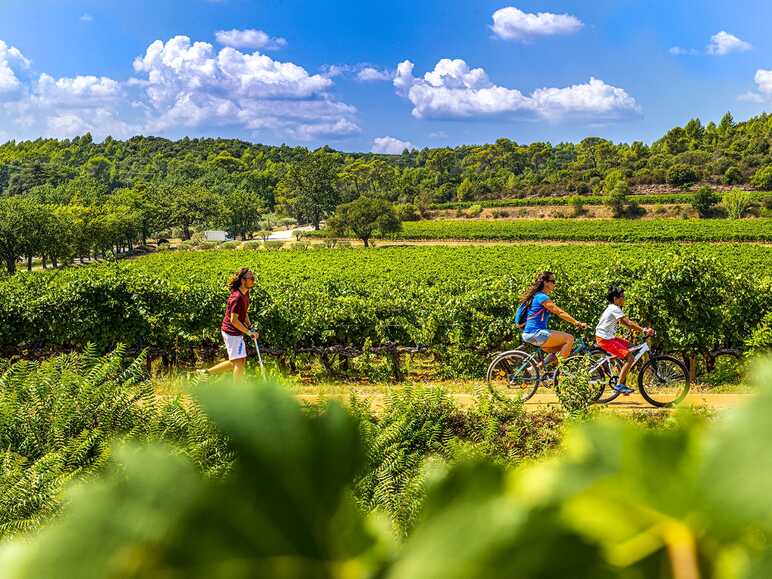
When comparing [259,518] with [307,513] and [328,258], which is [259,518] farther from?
[328,258]

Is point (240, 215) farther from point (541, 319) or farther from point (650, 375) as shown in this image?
point (650, 375)

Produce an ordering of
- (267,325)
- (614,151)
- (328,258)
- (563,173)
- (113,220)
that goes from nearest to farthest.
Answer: (267,325), (328,258), (113,220), (563,173), (614,151)

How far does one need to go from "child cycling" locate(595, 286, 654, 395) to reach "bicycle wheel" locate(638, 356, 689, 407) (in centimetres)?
28

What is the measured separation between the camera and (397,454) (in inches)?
169

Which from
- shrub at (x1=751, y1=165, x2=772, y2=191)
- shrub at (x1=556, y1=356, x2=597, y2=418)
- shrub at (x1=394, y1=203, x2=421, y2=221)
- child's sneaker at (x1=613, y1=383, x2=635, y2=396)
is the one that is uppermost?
shrub at (x1=751, y1=165, x2=772, y2=191)

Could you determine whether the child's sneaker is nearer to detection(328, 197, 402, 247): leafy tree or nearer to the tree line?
the tree line

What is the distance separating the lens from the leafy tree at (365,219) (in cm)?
6644

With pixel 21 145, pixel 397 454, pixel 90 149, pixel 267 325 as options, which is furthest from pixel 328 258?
pixel 21 145

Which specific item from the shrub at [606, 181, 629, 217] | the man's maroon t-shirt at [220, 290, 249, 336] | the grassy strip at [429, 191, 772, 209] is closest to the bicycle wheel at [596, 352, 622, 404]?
the man's maroon t-shirt at [220, 290, 249, 336]

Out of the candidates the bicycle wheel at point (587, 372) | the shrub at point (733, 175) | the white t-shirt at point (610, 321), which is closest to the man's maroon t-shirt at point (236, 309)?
the bicycle wheel at point (587, 372)

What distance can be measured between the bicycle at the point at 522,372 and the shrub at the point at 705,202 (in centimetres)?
7630

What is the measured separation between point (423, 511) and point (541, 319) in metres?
6.41

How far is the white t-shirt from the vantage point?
6.22 m

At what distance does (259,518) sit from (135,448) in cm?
7
